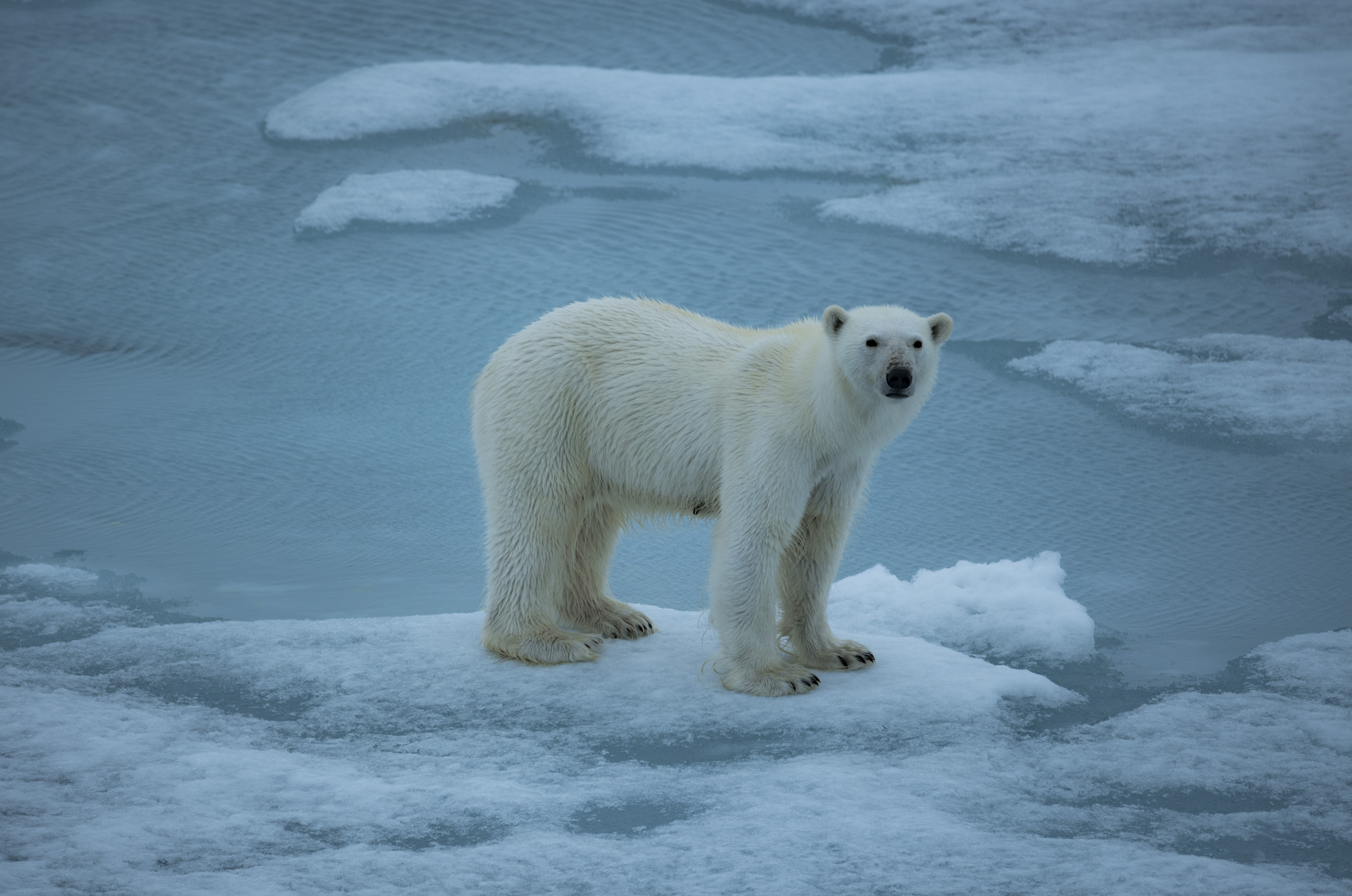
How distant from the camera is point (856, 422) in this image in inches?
174

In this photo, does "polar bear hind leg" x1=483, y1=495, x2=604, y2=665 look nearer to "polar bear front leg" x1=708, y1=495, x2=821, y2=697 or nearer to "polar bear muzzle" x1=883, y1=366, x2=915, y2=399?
"polar bear front leg" x1=708, y1=495, x2=821, y2=697

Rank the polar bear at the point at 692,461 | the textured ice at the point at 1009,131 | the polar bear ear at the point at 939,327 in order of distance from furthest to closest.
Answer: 1. the textured ice at the point at 1009,131
2. the polar bear at the point at 692,461
3. the polar bear ear at the point at 939,327

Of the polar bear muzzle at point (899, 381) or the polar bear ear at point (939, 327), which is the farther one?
the polar bear ear at point (939, 327)

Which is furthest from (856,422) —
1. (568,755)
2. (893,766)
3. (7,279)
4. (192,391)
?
(7,279)

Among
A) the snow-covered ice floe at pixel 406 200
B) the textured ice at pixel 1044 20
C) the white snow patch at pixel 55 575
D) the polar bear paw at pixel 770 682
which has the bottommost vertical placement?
the white snow patch at pixel 55 575

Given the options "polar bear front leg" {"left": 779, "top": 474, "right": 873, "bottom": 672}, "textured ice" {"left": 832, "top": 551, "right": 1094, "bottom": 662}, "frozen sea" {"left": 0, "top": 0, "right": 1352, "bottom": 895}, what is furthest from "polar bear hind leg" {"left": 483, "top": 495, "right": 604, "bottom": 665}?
"textured ice" {"left": 832, "top": 551, "right": 1094, "bottom": 662}

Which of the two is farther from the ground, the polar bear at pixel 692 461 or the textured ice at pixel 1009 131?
the textured ice at pixel 1009 131

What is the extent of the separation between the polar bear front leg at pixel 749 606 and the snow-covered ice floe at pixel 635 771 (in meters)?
0.09

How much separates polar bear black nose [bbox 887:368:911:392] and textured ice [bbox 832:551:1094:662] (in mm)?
1640

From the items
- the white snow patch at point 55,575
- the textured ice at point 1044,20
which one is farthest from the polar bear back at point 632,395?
the textured ice at point 1044,20

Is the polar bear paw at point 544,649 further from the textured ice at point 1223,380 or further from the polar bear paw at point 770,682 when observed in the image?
the textured ice at point 1223,380

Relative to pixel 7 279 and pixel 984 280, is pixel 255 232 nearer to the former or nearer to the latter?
pixel 7 279

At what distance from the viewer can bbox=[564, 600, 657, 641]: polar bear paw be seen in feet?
17.5

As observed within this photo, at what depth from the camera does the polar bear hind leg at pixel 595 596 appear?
532 cm
